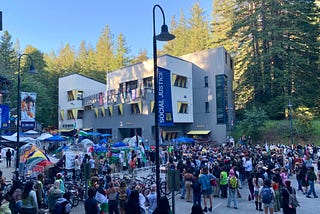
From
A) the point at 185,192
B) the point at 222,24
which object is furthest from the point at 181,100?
the point at 185,192

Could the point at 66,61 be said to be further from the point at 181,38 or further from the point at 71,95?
the point at 181,38

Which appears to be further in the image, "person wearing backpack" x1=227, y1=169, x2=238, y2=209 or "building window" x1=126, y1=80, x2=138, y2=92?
"building window" x1=126, y1=80, x2=138, y2=92

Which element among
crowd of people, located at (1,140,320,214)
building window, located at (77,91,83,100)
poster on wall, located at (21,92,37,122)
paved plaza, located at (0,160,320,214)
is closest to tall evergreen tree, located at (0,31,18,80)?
building window, located at (77,91,83,100)

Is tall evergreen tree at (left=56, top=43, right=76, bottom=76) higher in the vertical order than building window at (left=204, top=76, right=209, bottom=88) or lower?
higher

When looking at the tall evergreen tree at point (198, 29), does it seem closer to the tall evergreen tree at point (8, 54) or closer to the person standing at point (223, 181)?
the tall evergreen tree at point (8, 54)

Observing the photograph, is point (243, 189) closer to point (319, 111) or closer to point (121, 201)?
point (121, 201)

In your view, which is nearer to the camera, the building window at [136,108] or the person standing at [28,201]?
the person standing at [28,201]

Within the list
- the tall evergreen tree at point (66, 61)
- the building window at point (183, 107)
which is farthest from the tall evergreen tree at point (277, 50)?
the tall evergreen tree at point (66, 61)

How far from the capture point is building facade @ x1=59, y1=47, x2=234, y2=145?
36.6 metres

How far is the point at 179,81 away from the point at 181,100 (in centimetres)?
272

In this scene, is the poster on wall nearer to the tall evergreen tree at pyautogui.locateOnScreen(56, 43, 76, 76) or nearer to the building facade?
the building facade

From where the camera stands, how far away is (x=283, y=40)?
123ft

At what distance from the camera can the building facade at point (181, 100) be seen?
36625 mm

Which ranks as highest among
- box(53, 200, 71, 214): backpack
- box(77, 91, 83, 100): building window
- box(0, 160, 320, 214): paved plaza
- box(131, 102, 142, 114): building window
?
box(77, 91, 83, 100): building window
